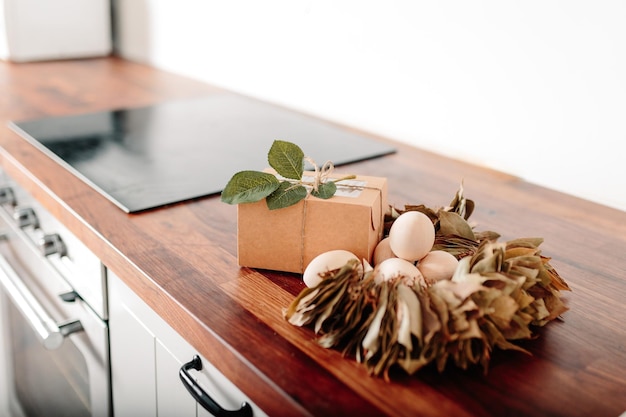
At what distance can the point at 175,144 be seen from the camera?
127 centimetres

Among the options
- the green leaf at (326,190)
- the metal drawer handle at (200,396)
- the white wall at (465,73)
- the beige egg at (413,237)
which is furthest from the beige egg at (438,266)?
the white wall at (465,73)

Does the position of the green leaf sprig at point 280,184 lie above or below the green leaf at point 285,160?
below

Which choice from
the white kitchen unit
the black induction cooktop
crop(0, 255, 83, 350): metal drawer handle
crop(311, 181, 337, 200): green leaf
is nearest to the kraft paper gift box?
crop(311, 181, 337, 200): green leaf

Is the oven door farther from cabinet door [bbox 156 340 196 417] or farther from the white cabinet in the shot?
cabinet door [bbox 156 340 196 417]

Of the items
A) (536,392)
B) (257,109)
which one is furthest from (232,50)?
(536,392)

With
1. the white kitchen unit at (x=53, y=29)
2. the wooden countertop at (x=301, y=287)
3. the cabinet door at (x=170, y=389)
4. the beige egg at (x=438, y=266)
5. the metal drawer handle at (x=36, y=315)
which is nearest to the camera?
the wooden countertop at (x=301, y=287)

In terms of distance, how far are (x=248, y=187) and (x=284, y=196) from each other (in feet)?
0.14

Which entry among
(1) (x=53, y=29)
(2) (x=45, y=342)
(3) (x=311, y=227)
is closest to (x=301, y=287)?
(3) (x=311, y=227)

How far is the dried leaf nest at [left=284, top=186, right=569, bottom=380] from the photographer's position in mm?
596

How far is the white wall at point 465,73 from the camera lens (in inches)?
41.4

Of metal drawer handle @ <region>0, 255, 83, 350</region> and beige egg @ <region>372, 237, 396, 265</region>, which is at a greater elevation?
beige egg @ <region>372, 237, 396, 265</region>

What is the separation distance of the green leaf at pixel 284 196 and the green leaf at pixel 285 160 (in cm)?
2

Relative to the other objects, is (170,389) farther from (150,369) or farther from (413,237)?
(413,237)

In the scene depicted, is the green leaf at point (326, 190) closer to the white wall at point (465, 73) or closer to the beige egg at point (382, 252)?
the beige egg at point (382, 252)
